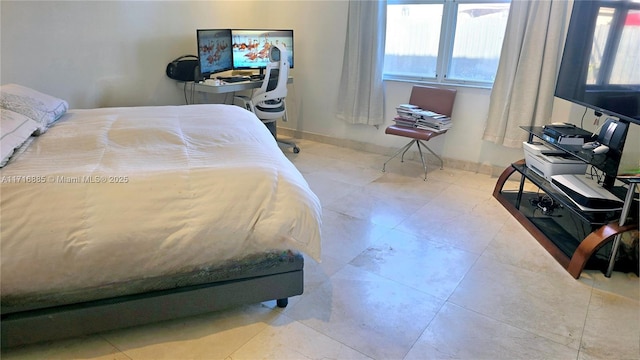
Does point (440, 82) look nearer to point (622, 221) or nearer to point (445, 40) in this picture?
point (445, 40)

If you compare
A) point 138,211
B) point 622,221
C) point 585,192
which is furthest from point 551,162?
point 138,211

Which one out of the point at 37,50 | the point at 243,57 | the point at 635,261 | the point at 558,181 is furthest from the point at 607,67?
the point at 37,50

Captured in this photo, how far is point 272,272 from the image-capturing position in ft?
5.92

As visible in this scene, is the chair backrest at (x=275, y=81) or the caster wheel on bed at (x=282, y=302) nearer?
the caster wheel on bed at (x=282, y=302)

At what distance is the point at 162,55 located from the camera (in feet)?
13.3

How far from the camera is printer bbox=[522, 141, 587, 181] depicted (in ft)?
8.68

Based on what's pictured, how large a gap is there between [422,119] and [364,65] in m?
0.95

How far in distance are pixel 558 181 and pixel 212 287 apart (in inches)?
85.9

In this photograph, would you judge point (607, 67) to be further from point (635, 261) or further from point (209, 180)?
point (209, 180)

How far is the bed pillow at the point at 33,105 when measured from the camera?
2.14 meters

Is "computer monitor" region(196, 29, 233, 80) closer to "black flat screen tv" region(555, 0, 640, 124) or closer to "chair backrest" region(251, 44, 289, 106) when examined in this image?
"chair backrest" region(251, 44, 289, 106)

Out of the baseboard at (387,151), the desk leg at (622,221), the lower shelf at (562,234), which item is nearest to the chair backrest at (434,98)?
→ the baseboard at (387,151)

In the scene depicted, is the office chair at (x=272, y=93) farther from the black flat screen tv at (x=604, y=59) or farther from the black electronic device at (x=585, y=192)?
the black electronic device at (x=585, y=192)

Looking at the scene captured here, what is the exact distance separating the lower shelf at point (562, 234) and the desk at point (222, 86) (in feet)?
8.52
